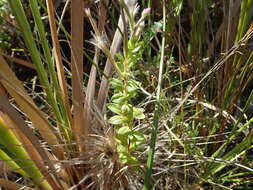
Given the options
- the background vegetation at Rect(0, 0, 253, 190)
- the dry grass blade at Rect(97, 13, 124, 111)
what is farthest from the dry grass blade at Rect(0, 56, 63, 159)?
the dry grass blade at Rect(97, 13, 124, 111)

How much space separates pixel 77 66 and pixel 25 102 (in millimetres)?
108

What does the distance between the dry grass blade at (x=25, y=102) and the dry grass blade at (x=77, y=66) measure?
1.8 inches

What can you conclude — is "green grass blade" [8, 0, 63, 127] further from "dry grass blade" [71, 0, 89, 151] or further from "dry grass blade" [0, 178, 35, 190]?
"dry grass blade" [0, 178, 35, 190]

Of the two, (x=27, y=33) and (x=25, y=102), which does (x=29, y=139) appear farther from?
(x=27, y=33)

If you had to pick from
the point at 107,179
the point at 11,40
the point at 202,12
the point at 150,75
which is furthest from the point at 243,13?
the point at 11,40

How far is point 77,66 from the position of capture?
0.73 meters

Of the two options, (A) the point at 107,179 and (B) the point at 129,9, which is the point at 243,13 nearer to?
(B) the point at 129,9

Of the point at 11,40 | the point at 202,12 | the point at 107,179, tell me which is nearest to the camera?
the point at 107,179

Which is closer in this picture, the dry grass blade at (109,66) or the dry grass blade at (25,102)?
the dry grass blade at (25,102)

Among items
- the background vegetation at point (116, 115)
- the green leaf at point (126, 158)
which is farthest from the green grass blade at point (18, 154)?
the green leaf at point (126, 158)

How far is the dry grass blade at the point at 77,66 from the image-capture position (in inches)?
27.4

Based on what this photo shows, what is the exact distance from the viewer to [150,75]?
3.12 feet

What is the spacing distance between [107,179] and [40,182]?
12cm

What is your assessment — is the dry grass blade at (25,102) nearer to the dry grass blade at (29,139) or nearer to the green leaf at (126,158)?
the dry grass blade at (29,139)
